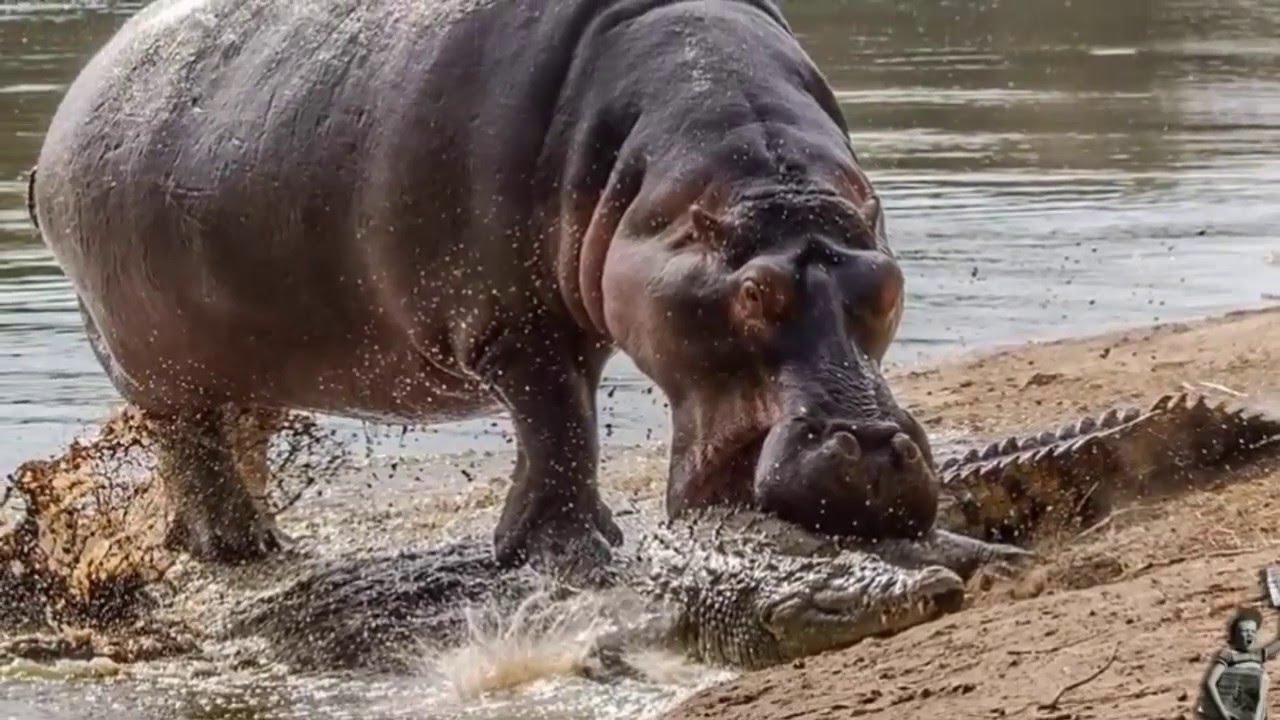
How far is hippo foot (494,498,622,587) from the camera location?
5086 millimetres

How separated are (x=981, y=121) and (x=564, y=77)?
1120 cm

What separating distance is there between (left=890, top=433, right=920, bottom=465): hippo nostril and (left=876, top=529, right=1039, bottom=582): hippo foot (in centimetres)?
14

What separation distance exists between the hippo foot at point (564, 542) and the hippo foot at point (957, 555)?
3.03 feet

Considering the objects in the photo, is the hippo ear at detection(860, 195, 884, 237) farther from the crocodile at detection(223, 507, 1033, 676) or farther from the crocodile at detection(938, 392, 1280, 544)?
the crocodile at detection(938, 392, 1280, 544)

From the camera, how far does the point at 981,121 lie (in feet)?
52.8

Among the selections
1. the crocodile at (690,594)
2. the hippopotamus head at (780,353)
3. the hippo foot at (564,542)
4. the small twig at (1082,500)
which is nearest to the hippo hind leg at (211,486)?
the crocodile at (690,594)

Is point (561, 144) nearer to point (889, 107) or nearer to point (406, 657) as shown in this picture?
point (406, 657)

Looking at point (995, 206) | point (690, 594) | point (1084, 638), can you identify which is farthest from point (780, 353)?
point (995, 206)

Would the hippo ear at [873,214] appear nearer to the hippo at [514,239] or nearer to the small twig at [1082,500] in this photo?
the hippo at [514,239]

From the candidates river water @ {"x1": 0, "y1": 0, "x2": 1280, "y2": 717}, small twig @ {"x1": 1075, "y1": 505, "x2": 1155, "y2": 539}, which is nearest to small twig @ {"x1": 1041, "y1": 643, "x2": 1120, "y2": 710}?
river water @ {"x1": 0, "y1": 0, "x2": 1280, "y2": 717}

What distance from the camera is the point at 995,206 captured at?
40.7 ft

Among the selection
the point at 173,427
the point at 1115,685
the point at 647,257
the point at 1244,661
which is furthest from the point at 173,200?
the point at 1244,661

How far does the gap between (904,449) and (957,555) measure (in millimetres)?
265

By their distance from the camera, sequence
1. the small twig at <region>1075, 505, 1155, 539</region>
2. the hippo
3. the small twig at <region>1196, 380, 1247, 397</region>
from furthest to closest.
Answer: the small twig at <region>1196, 380, 1247, 397</region>
the small twig at <region>1075, 505, 1155, 539</region>
the hippo
